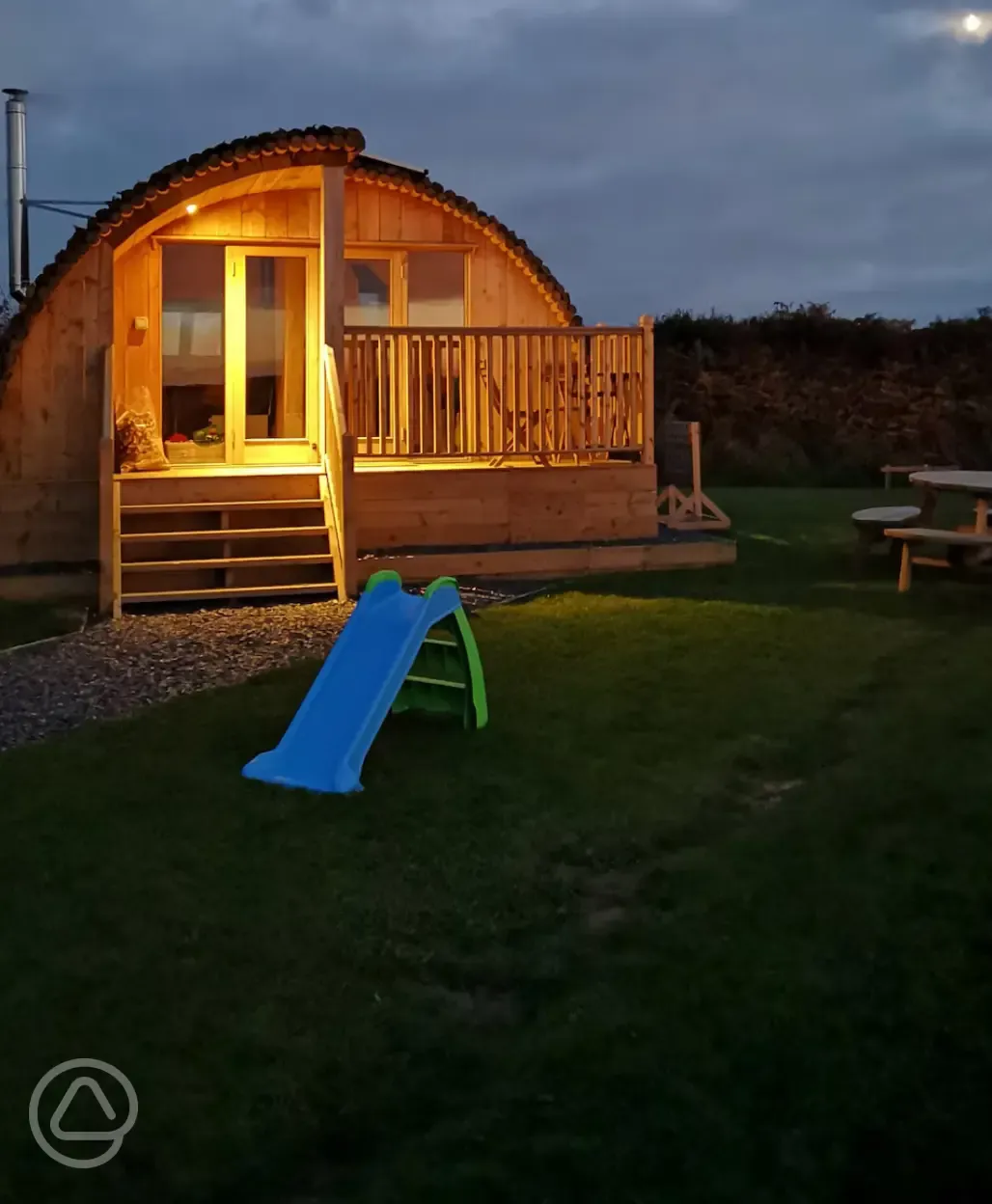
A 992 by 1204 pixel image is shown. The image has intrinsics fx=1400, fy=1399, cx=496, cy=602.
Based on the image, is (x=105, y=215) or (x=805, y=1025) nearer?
(x=805, y=1025)

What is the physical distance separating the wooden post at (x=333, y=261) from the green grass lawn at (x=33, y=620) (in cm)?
295

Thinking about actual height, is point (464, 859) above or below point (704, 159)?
below

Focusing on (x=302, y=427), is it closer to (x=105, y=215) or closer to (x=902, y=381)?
(x=105, y=215)

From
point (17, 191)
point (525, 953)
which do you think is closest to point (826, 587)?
point (525, 953)

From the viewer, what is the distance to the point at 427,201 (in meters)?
14.3

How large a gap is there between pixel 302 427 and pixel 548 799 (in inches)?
355

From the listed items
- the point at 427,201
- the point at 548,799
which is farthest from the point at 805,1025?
the point at 427,201

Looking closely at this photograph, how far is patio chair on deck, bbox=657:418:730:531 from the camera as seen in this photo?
14188 millimetres

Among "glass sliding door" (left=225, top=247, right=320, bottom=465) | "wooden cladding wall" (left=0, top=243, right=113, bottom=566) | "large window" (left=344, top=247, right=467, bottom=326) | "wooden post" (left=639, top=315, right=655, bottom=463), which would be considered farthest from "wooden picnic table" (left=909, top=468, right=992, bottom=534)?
"wooden cladding wall" (left=0, top=243, right=113, bottom=566)

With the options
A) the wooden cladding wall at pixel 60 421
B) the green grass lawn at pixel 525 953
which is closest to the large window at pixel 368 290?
the wooden cladding wall at pixel 60 421

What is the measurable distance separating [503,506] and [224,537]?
8.40 feet

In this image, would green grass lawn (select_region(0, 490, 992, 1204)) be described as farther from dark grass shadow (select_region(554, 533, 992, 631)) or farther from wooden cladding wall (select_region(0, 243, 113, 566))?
wooden cladding wall (select_region(0, 243, 113, 566))

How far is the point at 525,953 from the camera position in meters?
4.18

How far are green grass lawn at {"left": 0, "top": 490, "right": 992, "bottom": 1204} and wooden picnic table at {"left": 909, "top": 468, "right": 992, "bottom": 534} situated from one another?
3.49 metres
